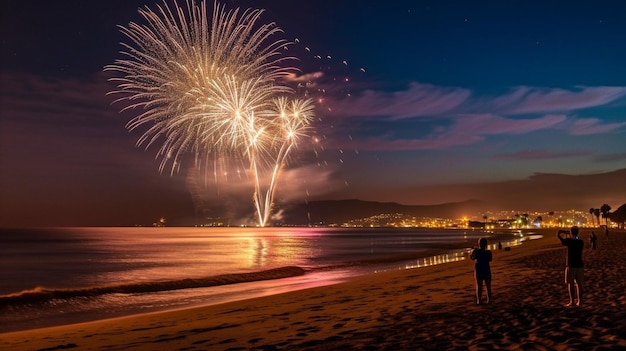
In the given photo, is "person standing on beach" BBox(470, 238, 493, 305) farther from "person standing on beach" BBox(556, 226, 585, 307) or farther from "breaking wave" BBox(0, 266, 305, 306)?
"breaking wave" BBox(0, 266, 305, 306)

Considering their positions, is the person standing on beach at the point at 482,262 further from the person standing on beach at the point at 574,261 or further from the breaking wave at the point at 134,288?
the breaking wave at the point at 134,288

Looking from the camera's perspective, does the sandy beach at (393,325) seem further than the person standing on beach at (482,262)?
No

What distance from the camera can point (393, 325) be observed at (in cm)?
1119

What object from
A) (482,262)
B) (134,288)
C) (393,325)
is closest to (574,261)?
(482,262)

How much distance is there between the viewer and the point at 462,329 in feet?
33.2

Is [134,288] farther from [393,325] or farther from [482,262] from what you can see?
[482,262]

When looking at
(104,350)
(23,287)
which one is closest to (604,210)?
(23,287)

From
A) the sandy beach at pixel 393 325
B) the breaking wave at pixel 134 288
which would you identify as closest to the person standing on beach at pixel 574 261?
the sandy beach at pixel 393 325

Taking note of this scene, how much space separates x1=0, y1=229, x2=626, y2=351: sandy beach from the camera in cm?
925

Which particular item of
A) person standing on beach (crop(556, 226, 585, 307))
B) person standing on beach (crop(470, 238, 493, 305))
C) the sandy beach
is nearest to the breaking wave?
the sandy beach

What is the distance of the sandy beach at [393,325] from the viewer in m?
9.25

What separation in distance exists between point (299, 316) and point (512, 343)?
658cm

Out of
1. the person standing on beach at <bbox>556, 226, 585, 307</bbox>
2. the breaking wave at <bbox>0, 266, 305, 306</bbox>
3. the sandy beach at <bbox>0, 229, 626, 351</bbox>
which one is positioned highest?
the person standing on beach at <bbox>556, 226, 585, 307</bbox>

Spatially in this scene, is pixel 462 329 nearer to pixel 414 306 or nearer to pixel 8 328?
pixel 414 306
